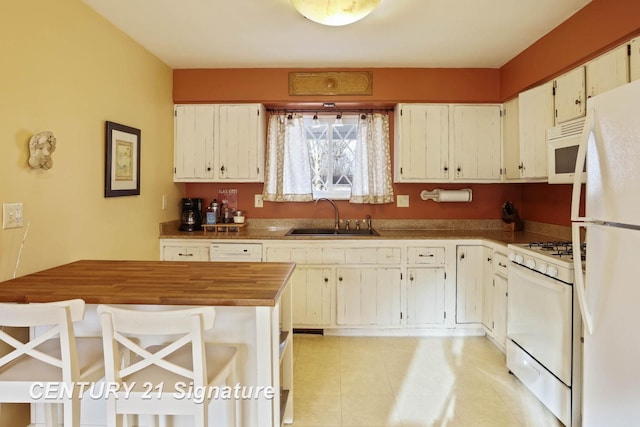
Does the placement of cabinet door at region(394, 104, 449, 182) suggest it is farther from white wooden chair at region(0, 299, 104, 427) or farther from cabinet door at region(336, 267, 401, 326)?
white wooden chair at region(0, 299, 104, 427)

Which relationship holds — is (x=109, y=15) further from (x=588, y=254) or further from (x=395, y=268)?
(x=588, y=254)

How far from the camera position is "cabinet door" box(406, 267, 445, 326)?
3.41 metres

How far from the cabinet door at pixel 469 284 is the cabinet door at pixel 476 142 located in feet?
2.53

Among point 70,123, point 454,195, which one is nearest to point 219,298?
point 70,123

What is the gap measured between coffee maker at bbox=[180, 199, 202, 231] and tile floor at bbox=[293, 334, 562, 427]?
1.51 metres

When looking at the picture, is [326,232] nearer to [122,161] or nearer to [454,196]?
[454,196]

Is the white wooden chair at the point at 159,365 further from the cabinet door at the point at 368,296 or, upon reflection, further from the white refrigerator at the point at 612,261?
the cabinet door at the point at 368,296

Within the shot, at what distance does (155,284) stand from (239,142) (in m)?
2.17

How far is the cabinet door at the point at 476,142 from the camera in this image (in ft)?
12.0

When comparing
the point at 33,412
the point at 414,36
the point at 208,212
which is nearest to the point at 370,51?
the point at 414,36

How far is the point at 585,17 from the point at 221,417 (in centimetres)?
317

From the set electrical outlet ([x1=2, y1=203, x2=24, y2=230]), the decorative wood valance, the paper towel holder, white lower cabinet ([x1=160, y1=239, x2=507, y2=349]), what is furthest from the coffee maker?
the paper towel holder

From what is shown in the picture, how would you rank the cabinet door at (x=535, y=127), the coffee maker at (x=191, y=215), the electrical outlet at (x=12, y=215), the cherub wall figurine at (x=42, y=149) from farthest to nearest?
the coffee maker at (x=191, y=215) → the cabinet door at (x=535, y=127) → the cherub wall figurine at (x=42, y=149) → the electrical outlet at (x=12, y=215)

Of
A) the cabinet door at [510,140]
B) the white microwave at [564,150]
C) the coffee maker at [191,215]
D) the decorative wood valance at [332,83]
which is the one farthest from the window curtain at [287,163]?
the white microwave at [564,150]
